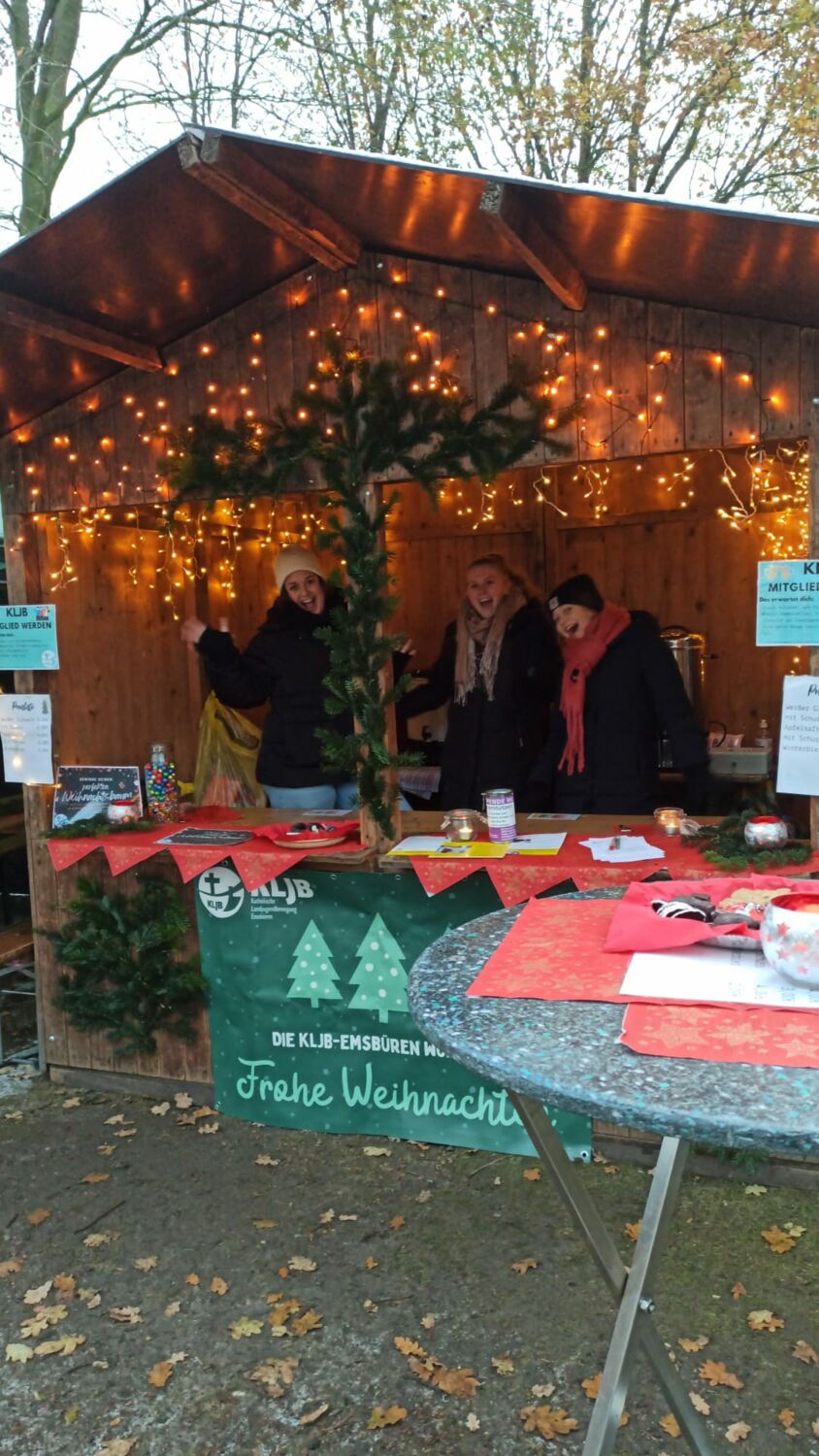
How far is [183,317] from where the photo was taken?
3.57m

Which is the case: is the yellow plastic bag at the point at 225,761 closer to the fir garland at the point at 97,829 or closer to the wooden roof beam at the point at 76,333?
the fir garland at the point at 97,829

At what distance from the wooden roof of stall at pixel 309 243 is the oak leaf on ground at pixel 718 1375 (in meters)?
2.58

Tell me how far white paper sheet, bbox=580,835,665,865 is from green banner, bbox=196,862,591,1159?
38 cm

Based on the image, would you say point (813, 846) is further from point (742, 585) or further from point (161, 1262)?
point (742, 585)

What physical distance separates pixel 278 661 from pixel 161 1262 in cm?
232

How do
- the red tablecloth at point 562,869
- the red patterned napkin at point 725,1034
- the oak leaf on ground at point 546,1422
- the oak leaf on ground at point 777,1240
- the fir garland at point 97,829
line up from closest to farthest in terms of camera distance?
the red patterned napkin at point 725,1034, the oak leaf on ground at point 546,1422, the oak leaf on ground at point 777,1240, the red tablecloth at point 562,869, the fir garland at point 97,829

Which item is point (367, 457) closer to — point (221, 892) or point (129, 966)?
point (221, 892)

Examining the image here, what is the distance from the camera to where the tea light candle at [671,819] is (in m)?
3.44

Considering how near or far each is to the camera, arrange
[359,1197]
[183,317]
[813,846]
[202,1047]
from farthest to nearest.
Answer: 1. [202,1047]
2. [183,317]
3. [359,1197]
4. [813,846]

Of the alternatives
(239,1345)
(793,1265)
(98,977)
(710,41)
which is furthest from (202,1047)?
(710,41)

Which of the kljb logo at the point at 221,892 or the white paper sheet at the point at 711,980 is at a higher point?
the white paper sheet at the point at 711,980

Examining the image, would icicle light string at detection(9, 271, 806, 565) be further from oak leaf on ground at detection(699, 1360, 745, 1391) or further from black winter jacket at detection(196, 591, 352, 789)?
oak leaf on ground at detection(699, 1360, 745, 1391)

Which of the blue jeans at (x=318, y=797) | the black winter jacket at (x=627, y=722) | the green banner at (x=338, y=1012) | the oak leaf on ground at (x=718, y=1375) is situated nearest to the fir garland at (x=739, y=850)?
the black winter jacket at (x=627, y=722)

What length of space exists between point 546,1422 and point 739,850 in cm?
157
